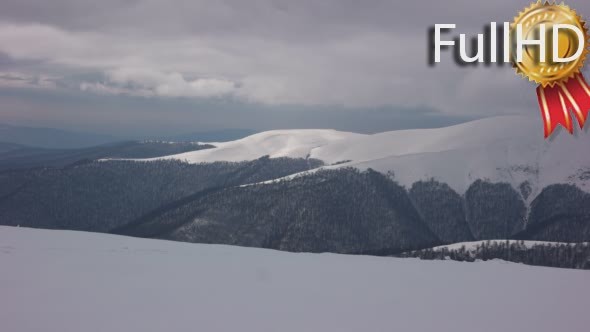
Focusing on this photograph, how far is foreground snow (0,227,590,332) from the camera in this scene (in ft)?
57.2

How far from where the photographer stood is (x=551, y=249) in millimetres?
195625

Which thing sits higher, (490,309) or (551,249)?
(490,309)

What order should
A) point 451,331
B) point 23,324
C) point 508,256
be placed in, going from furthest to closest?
1. point 508,256
2. point 451,331
3. point 23,324

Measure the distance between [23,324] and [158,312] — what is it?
4.36 metres

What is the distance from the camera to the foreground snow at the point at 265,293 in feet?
57.2

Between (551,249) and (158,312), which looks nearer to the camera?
(158,312)

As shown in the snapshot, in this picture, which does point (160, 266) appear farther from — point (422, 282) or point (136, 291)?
point (422, 282)

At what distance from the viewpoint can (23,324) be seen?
1584 cm

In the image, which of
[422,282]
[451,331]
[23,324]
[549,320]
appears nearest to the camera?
[23,324]

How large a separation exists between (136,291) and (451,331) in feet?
41.4

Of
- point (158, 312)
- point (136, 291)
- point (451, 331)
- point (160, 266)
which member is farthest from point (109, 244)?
point (451, 331)

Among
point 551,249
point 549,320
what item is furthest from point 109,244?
point 551,249

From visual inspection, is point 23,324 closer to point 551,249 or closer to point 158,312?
point 158,312

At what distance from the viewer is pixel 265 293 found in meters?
20.9
